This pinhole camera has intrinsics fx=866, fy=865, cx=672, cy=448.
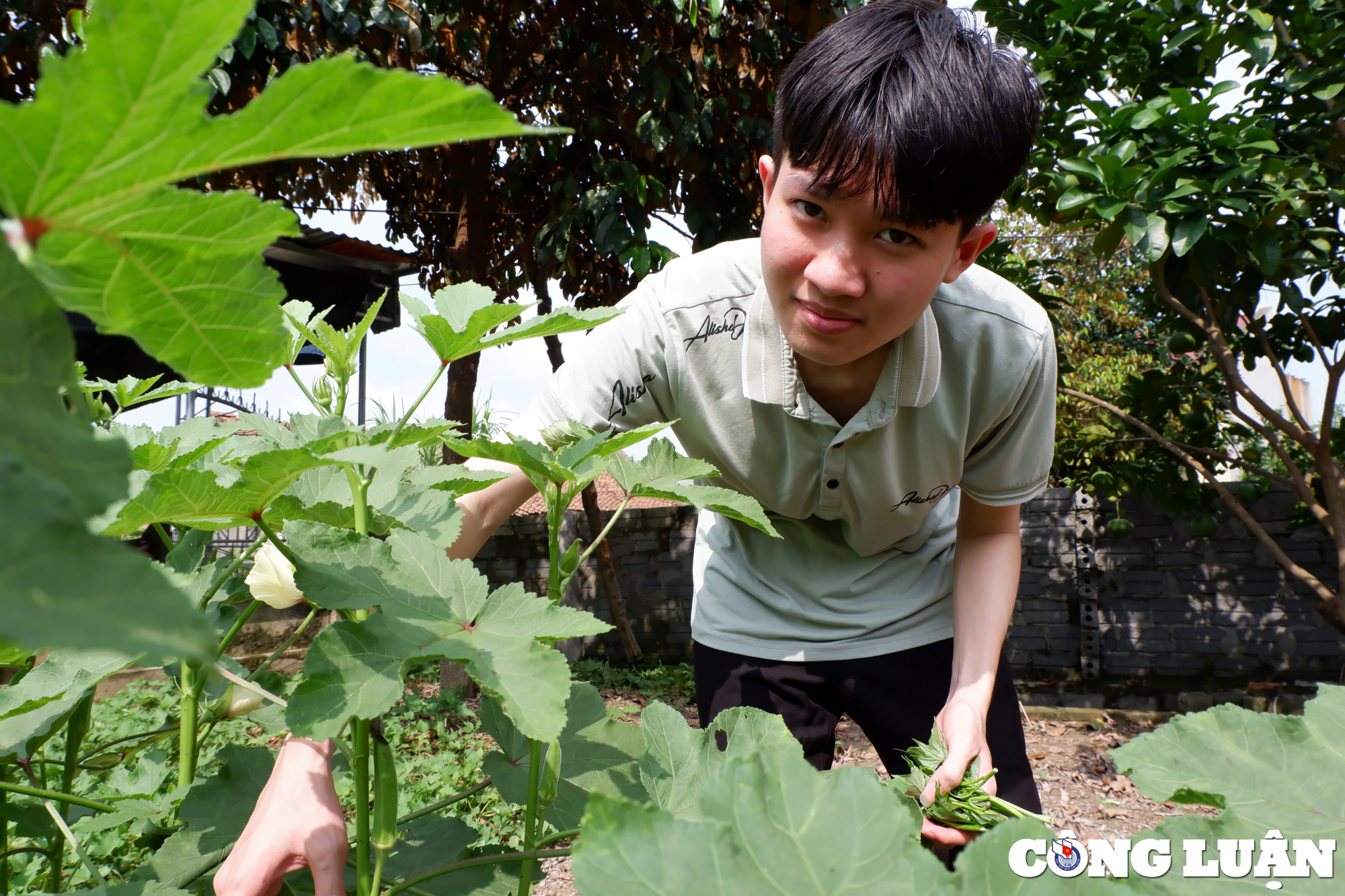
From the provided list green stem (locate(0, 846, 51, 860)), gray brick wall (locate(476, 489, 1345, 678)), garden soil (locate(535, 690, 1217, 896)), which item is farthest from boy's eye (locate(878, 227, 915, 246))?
gray brick wall (locate(476, 489, 1345, 678))

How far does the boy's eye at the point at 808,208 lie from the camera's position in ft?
3.82

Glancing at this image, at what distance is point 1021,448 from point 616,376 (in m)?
0.77

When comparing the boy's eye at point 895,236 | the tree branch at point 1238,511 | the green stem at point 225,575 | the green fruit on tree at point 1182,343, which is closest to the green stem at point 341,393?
the green stem at point 225,575

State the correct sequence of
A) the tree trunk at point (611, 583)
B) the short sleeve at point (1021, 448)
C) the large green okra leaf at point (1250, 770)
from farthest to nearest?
the tree trunk at point (611, 583) → the short sleeve at point (1021, 448) → the large green okra leaf at point (1250, 770)

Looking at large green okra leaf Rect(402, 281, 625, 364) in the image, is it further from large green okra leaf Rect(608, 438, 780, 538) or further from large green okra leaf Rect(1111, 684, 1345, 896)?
large green okra leaf Rect(1111, 684, 1345, 896)

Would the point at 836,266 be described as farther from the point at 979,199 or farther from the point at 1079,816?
the point at 1079,816

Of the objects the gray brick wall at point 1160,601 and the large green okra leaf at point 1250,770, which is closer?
the large green okra leaf at point 1250,770

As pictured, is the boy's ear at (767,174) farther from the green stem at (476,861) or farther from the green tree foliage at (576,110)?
the green tree foliage at (576,110)

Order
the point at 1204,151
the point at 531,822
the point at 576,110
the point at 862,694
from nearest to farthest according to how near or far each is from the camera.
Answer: the point at 531,822
the point at 862,694
the point at 1204,151
the point at 576,110

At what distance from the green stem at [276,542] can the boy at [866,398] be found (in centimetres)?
39

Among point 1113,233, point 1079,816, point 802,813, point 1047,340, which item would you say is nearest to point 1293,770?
point 802,813

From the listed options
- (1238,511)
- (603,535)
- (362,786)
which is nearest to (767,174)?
(603,535)

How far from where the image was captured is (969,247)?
133 cm

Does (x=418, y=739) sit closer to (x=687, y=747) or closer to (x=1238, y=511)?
(x=687, y=747)
